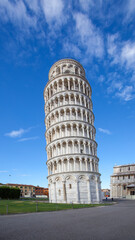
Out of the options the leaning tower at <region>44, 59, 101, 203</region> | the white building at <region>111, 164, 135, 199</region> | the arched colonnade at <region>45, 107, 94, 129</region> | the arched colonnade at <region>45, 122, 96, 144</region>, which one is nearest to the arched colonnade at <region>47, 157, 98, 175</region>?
the leaning tower at <region>44, 59, 101, 203</region>

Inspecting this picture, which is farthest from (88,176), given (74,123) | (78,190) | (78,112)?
(78,112)

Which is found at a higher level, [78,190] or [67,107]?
[67,107]

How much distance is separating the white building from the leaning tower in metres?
40.3

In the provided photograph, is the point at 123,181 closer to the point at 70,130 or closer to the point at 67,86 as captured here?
the point at 70,130

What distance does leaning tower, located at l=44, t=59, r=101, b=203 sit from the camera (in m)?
37.3

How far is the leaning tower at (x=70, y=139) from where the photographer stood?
37.3 metres

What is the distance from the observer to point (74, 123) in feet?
138

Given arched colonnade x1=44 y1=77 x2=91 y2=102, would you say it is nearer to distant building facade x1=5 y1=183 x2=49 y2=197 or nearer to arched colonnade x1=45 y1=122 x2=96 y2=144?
arched colonnade x1=45 y1=122 x2=96 y2=144

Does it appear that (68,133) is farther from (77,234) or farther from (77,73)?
(77,234)

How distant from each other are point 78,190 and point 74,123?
48.7 feet

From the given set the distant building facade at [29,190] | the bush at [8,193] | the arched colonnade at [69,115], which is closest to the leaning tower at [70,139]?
the arched colonnade at [69,115]

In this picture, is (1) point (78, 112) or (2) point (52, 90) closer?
(1) point (78, 112)

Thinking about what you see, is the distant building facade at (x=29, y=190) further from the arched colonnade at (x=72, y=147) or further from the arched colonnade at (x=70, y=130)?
the arched colonnade at (x=70, y=130)

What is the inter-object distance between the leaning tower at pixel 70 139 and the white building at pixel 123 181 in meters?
40.3
